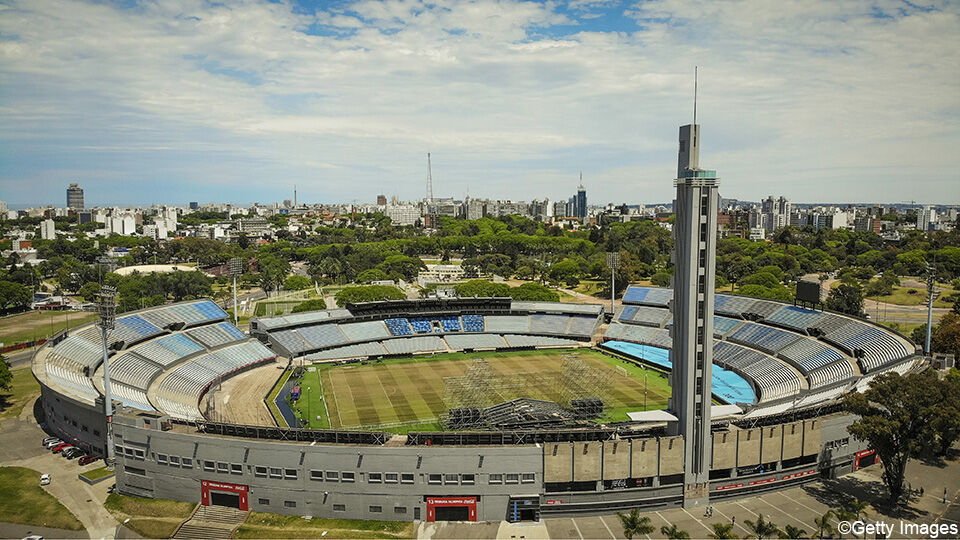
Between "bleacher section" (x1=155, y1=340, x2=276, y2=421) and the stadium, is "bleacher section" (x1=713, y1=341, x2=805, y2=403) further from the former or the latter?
"bleacher section" (x1=155, y1=340, x2=276, y2=421)

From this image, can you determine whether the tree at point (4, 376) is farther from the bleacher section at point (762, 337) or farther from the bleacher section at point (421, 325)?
the bleacher section at point (762, 337)

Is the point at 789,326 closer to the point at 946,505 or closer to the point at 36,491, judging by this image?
the point at 946,505

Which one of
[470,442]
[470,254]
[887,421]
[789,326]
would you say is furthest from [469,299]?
[470,254]

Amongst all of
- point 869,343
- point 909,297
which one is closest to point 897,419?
point 869,343

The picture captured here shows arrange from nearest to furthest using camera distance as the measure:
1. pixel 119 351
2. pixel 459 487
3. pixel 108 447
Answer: pixel 459 487 < pixel 108 447 < pixel 119 351

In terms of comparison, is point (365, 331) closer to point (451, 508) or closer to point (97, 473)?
point (97, 473)

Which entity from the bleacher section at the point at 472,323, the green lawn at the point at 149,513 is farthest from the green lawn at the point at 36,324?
the green lawn at the point at 149,513

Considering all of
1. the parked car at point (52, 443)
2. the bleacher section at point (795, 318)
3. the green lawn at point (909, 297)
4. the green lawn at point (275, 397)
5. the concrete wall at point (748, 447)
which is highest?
the bleacher section at point (795, 318)
